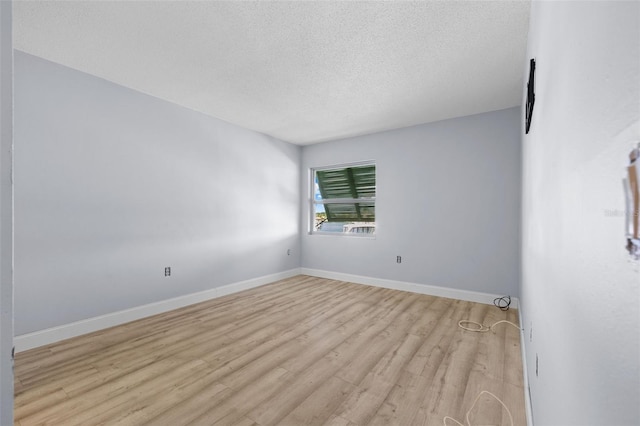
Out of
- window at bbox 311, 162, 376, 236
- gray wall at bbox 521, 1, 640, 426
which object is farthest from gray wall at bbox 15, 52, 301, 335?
gray wall at bbox 521, 1, 640, 426

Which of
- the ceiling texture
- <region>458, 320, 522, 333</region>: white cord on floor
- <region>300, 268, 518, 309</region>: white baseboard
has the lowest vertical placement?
<region>458, 320, 522, 333</region>: white cord on floor

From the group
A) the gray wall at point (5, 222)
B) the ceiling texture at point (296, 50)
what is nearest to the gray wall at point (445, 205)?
the ceiling texture at point (296, 50)

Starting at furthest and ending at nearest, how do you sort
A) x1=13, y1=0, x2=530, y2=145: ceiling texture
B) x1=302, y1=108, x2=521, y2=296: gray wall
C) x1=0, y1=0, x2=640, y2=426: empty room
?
x1=302, y1=108, x2=521, y2=296: gray wall → x1=13, y1=0, x2=530, y2=145: ceiling texture → x1=0, y1=0, x2=640, y2=426: empty room

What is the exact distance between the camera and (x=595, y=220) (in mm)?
458

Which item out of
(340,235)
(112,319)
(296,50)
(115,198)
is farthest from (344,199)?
(112,319)

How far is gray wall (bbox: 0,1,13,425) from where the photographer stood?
0.65 meters

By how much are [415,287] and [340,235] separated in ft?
5.14

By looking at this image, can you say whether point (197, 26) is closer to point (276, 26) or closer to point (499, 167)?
point (276, 26)

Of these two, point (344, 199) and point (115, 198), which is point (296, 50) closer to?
point (115, 198)

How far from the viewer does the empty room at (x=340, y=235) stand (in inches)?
23.3

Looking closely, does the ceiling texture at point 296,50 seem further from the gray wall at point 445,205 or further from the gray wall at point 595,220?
the gray wall at point 595,220

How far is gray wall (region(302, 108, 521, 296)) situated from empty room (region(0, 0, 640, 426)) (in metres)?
0.03

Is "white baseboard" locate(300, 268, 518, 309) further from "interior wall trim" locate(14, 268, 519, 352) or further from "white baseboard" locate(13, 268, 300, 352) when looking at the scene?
"white baseboard" locate(13, 268, 300, 352)

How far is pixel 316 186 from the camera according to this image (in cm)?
559
